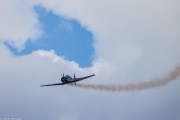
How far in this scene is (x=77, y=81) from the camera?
170m

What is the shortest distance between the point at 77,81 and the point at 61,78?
738 centimetres

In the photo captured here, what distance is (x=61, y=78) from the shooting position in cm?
17050
